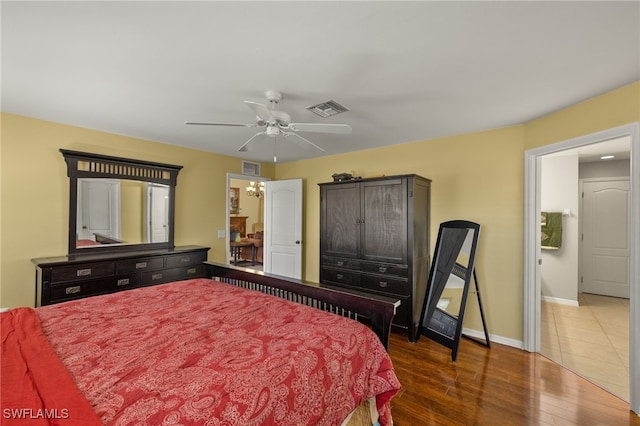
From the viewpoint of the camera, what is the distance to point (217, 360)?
1224 millimetres

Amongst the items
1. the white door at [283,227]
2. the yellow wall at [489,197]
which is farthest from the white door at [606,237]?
the white door at [283,227]

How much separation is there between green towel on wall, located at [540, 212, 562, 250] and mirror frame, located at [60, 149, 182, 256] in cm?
587

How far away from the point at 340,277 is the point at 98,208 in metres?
3.09

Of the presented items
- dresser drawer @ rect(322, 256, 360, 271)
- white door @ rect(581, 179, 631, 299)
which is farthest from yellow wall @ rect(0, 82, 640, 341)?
white door @ rect(581, 179, 631, 299)

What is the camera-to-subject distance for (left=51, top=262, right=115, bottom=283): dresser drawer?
277 centimetres

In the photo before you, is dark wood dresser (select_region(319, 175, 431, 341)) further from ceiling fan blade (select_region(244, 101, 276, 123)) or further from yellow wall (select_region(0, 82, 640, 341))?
ceiling fan blade (select_region(244, 101, 276, 123))

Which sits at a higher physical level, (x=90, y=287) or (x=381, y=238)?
(x=381, y=238)

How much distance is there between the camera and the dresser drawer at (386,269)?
3.29 meters

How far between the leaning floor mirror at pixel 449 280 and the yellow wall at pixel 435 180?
0.36 meters

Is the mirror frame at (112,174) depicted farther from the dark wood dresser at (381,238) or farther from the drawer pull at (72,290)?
the dark wood dresser at (381,238)

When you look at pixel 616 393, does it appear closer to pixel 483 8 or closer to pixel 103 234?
pixel 483 8

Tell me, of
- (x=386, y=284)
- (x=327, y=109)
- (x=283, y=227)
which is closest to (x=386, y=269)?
(x=386, y=284)

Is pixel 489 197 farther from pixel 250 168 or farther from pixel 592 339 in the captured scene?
pixel 250 168

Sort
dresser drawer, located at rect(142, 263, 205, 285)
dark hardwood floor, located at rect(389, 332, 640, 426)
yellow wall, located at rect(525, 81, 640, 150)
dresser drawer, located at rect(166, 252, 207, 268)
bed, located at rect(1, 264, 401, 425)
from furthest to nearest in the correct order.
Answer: dresser drawer, located at rect(166, 252, 207, 268), dresser drawer, located at rect(142, 263, 205, 285), yellow wall, located at rect(525, 81, 640, 150), dark hardwood floor, located at rect(389, 332, 640, 426), bed, located at rect(1, 264, 401, 425)
